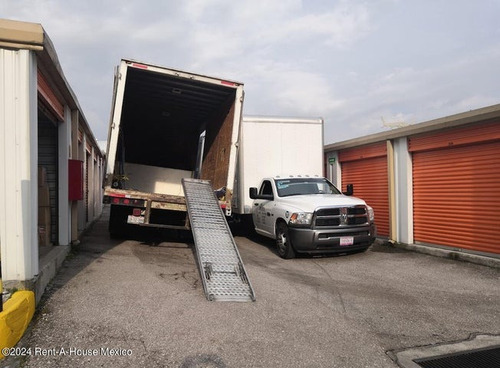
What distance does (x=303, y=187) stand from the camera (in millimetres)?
9578

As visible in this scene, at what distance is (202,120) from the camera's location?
11398 mm

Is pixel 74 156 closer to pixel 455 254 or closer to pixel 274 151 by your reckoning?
pixel 274 151

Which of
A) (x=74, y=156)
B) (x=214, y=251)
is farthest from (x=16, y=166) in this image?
(x=74, y=156)

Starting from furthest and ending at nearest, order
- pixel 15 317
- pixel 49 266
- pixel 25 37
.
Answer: pixel 49 266 → pixel 25 37 → pixel 15 317

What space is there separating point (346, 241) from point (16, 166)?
6.15m

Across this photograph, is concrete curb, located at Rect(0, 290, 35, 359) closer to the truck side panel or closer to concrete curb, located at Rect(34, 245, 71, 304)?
concrete curb, located at Rect(34, 245, 71, 304)

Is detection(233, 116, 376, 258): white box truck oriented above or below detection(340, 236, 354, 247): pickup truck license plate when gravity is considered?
above

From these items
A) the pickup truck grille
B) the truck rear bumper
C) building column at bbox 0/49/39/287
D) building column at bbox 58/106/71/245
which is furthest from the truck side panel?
building column at bbox 0/49/39/287

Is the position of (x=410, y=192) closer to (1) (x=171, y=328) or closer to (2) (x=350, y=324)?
(2) (x=350, y=324)

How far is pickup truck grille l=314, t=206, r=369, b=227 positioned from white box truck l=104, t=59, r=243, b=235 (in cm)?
204

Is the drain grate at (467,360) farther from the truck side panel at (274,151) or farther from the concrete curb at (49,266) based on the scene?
the truck side panel at (274,151)

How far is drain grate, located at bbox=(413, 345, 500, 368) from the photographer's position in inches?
142

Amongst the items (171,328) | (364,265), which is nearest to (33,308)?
(171,328)

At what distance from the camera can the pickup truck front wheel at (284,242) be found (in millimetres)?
8297
